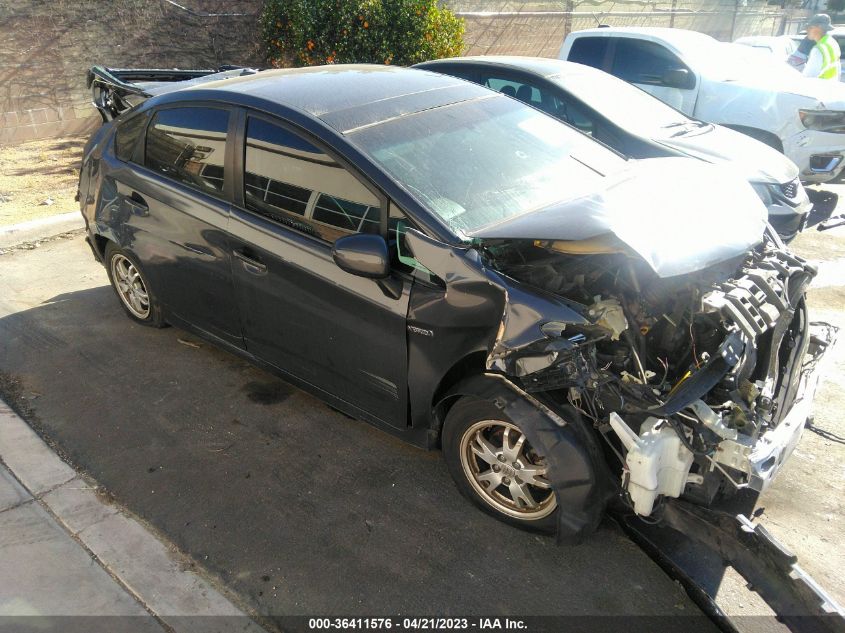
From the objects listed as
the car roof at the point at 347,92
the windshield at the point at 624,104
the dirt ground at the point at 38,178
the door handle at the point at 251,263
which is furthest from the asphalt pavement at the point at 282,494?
the windshield at the point at 624,104

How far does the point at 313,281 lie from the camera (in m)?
3.42

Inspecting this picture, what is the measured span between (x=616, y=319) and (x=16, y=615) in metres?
2.75

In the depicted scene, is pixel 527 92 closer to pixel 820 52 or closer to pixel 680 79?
pixel 680 79

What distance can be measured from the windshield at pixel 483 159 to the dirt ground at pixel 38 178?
529 centimetres

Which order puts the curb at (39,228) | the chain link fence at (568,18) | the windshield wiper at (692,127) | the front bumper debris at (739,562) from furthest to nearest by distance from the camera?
the chain link fence at (568,18), the curb at (39,228), the windshield wiper at (692,127), the front bumper debris at (739,562)

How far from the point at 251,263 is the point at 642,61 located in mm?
6536

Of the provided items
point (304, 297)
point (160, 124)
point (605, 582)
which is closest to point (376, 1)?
point (160, 124)

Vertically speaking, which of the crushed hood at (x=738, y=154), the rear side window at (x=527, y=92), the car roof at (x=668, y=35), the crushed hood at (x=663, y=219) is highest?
the car roof at (x=668, y=35)

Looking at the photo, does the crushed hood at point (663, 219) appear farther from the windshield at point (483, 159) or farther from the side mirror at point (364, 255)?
the side mirror at point (364, 255)

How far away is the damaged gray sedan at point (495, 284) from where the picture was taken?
2.71 m

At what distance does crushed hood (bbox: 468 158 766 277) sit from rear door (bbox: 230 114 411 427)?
2.06 ft

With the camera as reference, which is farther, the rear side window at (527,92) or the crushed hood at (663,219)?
the rear side window at (527,92)

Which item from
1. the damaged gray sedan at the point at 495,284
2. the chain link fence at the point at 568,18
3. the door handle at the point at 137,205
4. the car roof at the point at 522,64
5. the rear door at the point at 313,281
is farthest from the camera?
the chain link fence at the point at 568,18

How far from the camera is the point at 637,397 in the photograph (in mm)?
2664
